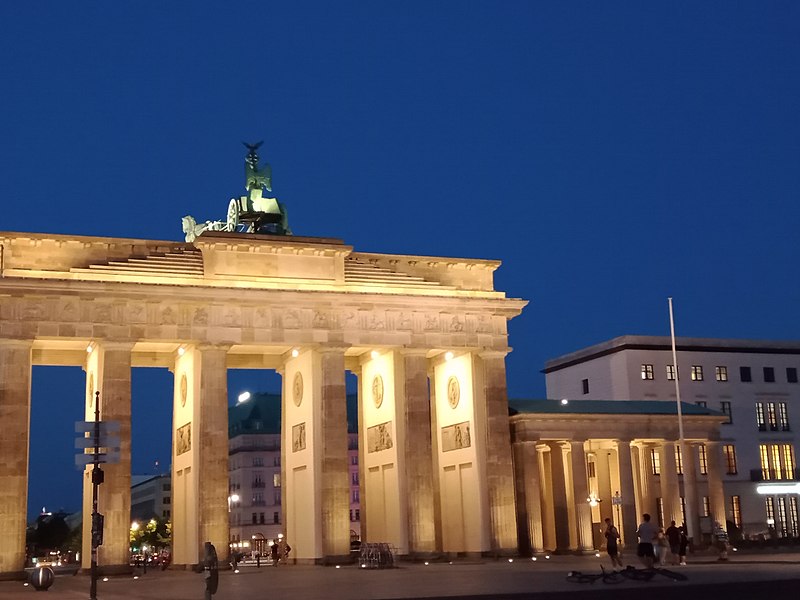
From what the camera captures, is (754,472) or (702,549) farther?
(754,472)

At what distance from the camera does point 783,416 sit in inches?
3292

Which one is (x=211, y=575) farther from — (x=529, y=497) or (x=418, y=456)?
(x=529, y=497)

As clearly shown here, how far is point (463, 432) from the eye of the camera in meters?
55.8

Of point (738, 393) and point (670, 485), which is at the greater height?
point (738, 393)

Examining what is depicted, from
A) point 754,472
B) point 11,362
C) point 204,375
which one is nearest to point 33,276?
point 11,362

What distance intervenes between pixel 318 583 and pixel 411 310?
73.6 feet

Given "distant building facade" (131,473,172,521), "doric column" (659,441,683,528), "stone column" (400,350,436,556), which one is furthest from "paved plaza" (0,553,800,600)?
"distant building facade" (131,473,172,521)

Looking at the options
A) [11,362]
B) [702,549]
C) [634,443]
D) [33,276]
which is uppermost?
[33,276]

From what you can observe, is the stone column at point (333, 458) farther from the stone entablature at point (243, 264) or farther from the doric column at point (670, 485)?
the doric column at point (670, 485)

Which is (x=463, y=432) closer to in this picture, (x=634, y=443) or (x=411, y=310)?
(x=411, y=310)

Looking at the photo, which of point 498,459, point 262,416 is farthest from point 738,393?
point 262,416

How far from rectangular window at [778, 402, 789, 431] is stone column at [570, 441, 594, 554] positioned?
1202 inches

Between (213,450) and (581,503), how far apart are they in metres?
20.9

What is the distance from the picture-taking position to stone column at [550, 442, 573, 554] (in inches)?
2299
